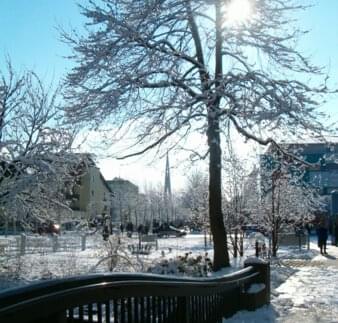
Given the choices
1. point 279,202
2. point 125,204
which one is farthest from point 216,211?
point 125,204

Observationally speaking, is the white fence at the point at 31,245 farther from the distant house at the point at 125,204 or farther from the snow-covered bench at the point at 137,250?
the distant house at the point at 125,204

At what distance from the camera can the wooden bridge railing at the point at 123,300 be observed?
3609 millimetres

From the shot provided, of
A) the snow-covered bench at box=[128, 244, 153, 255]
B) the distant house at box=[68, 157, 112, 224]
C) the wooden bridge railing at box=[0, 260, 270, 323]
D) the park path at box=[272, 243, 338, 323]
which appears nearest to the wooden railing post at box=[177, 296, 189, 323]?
the wooden bridge railing at box=[0, 260, 270, 323]

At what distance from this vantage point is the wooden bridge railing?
361 cm

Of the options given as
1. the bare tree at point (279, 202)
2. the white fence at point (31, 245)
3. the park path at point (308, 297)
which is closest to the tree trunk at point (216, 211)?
the park path at point (308, 297)

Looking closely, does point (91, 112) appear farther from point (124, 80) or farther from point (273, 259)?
point (273, 259)

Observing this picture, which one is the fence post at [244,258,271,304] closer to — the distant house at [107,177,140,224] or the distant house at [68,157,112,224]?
the distant house at [68,157,112,224]

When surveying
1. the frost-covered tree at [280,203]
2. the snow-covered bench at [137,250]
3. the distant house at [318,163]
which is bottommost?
the snow-covered bench at [137,250]

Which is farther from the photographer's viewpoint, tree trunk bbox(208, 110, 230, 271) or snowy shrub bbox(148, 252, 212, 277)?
tree trunk bbox(208, 110, 230, 271)

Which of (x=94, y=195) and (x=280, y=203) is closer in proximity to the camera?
(x=280, y=203)

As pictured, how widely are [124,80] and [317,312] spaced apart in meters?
8.02

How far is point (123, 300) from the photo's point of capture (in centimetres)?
499

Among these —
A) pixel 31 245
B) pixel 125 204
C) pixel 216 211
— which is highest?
pixel 125 204

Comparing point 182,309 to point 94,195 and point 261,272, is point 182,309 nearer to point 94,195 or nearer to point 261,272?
point 261,272
